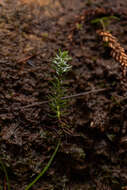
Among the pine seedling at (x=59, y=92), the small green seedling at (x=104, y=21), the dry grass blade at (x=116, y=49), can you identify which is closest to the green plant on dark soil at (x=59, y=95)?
the pine seedling at (x=59, y=92)

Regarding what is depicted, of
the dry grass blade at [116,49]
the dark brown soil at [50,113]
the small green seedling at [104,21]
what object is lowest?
the dark brown soil at [50,113]

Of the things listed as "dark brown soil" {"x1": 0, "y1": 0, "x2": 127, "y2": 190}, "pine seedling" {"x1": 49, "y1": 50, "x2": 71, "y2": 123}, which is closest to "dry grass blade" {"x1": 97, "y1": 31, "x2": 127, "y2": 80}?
"dark brown soil" {"x1": 0, "y1": 0, "x2": 127, "y2": 190}

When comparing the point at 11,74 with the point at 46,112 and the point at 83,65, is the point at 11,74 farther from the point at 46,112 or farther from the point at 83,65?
the point at 83,65

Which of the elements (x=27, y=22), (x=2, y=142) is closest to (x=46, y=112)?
(x=2, y=142)

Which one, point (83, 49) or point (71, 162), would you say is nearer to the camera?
point (71, 162)

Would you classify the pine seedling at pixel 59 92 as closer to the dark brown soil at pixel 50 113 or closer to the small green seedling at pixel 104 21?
the dark brown soil at pixel 50 113

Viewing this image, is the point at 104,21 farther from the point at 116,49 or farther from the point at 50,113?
the point at 50,113
